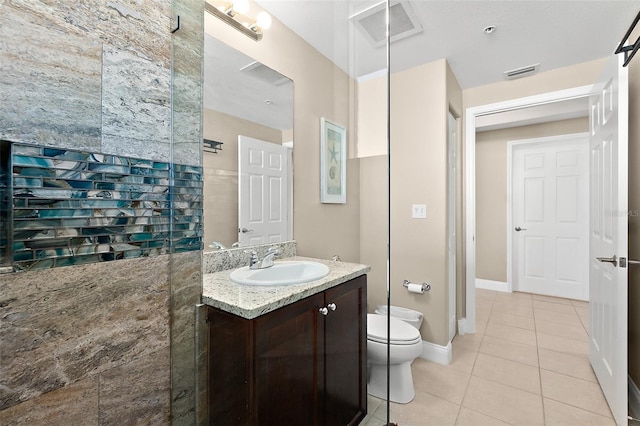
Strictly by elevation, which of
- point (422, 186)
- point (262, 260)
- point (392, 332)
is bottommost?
point (392, 332)

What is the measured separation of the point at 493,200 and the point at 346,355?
3.84 metres

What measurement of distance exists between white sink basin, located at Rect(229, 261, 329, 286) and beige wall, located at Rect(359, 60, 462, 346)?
102 cm

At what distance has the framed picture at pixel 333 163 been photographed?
1.74 metres

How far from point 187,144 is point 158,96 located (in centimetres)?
19

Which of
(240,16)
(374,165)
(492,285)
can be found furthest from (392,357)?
(492,285)

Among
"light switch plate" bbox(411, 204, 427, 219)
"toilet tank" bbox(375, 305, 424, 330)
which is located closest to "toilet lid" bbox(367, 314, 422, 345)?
"toilet tank" bbox(375, 305, 424, 330)

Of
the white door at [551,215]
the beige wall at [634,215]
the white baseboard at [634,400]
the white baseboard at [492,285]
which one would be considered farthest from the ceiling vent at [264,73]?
the white baseboard at [492,285]

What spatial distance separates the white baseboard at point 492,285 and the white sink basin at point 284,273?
3773 mm

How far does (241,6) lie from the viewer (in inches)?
56.9

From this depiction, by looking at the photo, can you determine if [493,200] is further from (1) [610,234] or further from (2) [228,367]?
(2) [228,367]

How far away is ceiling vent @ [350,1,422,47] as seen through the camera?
175 centimetres

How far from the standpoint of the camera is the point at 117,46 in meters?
0.92

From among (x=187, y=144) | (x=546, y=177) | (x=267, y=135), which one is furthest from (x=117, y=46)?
(x=546, y=177)

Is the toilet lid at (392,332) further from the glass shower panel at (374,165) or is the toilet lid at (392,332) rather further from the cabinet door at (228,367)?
the cabinet door at (228,367)
